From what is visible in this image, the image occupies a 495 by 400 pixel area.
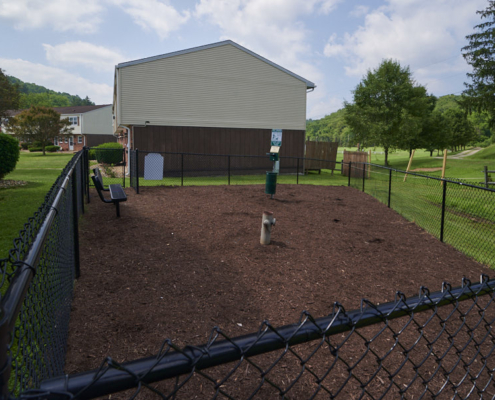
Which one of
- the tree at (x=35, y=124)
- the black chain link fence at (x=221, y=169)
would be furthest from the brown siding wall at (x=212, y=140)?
the tree at (x=35, y=124)

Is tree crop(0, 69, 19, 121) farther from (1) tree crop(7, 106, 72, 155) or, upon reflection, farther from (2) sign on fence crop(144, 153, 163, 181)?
(2) sign on fence crop(144, 153, 163, 181)

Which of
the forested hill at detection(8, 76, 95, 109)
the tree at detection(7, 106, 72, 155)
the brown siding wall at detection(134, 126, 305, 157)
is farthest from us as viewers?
the forested hill at detection(8, 76, 95, 109)

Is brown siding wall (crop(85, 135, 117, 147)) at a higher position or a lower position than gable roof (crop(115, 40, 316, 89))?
lower

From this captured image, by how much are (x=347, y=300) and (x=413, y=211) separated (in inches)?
291

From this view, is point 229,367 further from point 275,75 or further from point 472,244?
point 275,75

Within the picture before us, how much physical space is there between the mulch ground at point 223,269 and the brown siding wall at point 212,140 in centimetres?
1137

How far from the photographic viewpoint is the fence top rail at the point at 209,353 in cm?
96

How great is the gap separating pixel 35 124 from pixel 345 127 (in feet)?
318

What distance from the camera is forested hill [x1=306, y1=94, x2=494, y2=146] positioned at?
78.4 m

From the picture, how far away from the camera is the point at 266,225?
7.24m

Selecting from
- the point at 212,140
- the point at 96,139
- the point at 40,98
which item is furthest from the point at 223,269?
the point at 40,98

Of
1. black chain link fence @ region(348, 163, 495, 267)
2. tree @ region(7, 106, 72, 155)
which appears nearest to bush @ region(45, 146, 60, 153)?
tree @ region(7, 106, 72, 155)

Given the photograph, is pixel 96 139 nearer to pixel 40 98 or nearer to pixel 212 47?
pixel 212 47

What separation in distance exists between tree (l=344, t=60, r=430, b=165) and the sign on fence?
23131mm
